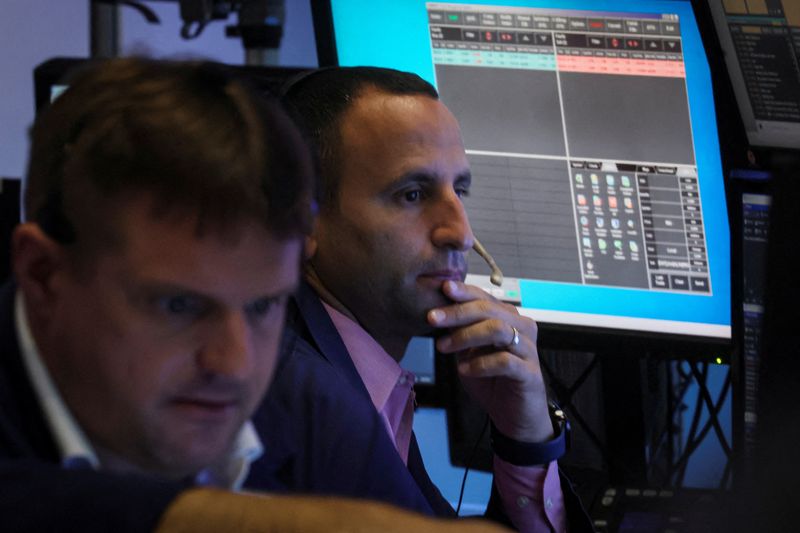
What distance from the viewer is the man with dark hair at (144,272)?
0.68m

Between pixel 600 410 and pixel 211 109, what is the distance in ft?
4.38

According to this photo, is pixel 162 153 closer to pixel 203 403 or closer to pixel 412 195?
pixel 203 403

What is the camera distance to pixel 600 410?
1.94m

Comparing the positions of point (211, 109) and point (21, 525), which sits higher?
point (211, 109)

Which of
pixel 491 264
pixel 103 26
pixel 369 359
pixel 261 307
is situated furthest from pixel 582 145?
pixel 103 26

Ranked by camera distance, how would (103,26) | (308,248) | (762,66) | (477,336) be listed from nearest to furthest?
(308,248), (477,336), (762,66), (103,26)

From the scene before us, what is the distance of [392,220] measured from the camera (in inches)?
60.7

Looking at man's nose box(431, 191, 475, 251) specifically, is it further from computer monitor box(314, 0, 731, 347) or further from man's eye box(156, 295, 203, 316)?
man's eye box(156, 295, 203, 316)

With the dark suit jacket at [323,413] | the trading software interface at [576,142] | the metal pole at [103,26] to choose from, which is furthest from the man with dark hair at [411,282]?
the metal pole at [103,26]

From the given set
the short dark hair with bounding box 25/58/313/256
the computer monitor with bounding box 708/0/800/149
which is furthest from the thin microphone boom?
the short dark hair with bounding box 25/58/313/256

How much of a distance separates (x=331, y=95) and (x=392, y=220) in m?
0.19

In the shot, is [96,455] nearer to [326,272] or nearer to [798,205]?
[798,205]

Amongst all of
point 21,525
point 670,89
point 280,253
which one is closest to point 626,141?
point 670,89

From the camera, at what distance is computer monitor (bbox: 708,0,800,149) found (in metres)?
1.85
